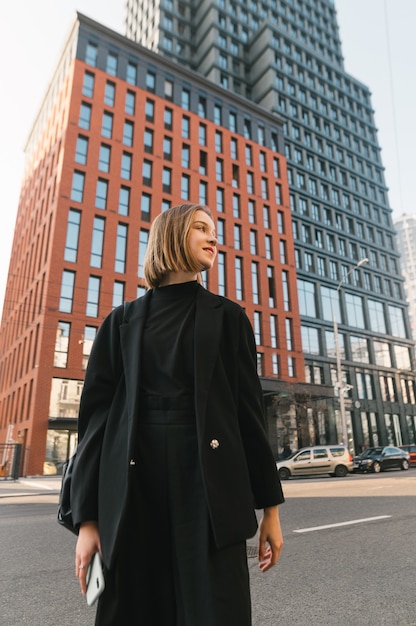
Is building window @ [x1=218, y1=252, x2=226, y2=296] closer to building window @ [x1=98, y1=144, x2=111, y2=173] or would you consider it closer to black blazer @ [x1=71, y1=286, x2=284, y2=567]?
building window @ [x1=98, y1=144, x2=111, y2=173]

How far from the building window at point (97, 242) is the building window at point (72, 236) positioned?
1146mm

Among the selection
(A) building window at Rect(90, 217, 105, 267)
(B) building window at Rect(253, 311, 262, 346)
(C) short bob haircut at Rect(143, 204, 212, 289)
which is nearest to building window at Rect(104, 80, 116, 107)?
(A) building window at Rect(90, 217, 105, 267)

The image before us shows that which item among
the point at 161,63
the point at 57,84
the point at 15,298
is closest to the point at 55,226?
the point at 15,298

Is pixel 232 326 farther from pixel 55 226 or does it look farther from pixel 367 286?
pixel 367 286

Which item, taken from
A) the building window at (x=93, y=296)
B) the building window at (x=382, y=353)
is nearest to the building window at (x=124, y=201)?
the building window at (x=93, y=296)

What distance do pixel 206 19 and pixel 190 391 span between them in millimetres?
66030

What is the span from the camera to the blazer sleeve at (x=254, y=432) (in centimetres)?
155

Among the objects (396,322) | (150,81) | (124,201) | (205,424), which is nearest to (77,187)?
(124,201)

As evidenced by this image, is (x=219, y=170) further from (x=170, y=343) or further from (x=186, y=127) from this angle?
(x=170, y=343)

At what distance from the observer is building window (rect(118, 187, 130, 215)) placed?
1281 inches

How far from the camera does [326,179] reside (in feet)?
164

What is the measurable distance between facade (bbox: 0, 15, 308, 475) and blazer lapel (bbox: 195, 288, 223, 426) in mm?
26214

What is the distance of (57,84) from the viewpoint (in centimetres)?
3741

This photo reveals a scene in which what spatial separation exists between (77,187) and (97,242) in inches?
170
